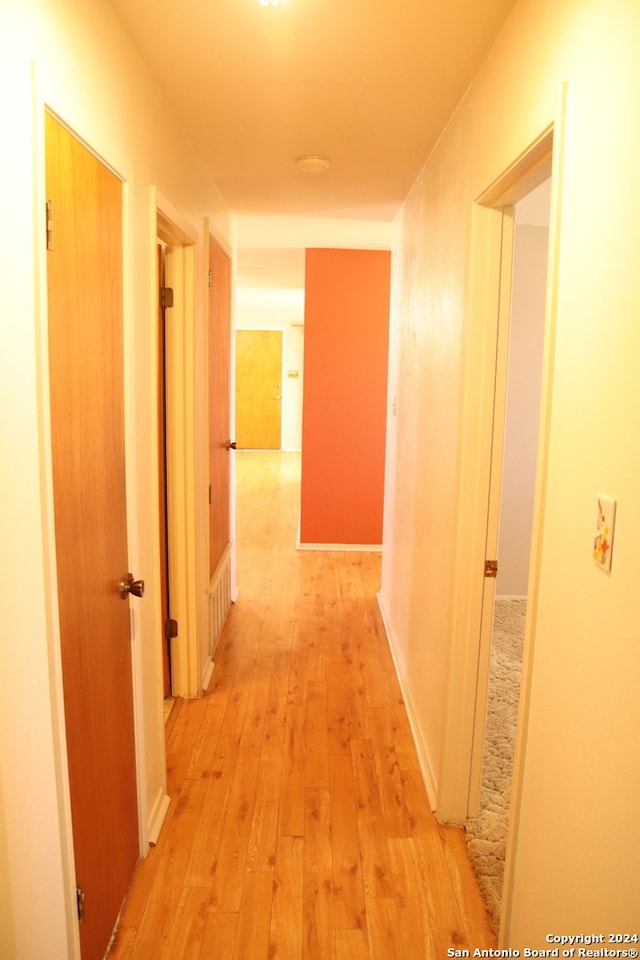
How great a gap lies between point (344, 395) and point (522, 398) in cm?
153

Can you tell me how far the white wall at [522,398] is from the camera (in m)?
4.02

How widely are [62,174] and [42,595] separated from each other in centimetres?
84

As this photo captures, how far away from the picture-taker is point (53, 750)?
131 cm

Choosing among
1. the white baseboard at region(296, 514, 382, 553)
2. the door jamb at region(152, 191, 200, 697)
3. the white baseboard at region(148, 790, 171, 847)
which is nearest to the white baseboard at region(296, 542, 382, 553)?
the white baseboard at region(296, 514, 382, 553)

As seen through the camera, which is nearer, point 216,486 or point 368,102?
point 368,102

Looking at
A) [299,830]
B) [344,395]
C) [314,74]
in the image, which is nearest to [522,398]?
[344,395]

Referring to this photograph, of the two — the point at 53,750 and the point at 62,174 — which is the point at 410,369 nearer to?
the point at 62,174

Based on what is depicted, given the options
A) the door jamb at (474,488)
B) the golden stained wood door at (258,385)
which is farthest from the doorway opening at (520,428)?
the golden stained wood door at (258,385)

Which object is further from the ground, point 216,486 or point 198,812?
point 216,486

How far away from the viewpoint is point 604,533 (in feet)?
3.49

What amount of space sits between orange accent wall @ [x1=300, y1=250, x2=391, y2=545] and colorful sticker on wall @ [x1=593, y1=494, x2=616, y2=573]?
416cm

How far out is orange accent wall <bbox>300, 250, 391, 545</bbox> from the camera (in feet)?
16.6

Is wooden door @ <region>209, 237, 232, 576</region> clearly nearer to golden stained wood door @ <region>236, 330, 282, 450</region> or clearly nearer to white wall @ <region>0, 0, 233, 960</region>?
white wall @ <region>0, 0, 233, 960</region>

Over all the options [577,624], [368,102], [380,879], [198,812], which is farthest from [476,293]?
[198,812]
